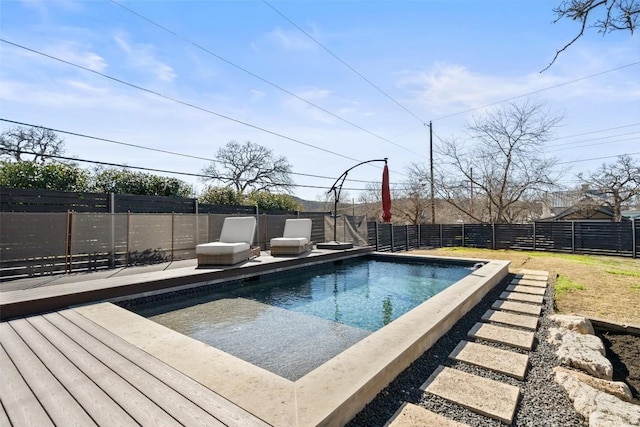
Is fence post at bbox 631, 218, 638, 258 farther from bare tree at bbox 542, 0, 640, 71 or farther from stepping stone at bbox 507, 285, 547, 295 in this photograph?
bare tree at bbox 542, 0, 640, 71

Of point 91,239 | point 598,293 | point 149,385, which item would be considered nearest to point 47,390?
point 149,385

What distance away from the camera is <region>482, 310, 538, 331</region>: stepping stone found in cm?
345

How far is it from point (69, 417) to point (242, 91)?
391 inches

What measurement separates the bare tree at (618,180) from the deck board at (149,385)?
24137mm

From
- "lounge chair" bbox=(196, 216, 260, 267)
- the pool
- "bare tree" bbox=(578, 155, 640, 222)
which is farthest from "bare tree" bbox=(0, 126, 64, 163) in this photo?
"bare tree" bbox=(578, 155, 640, 222)

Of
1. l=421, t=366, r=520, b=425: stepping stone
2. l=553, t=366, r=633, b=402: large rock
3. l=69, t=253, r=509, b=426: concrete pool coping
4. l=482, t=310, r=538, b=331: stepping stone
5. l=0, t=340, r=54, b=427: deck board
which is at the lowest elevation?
l=553, t=366, r=633, b=402: large rock

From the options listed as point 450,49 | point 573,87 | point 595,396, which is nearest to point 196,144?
point 450,49

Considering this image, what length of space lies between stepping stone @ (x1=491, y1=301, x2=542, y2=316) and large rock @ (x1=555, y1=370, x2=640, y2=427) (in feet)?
6.19

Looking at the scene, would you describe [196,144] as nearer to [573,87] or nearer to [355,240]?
[355,240]

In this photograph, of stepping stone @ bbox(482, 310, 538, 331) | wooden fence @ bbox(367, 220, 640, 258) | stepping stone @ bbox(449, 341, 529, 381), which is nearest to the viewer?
stepping stone @ bbox(449, 341, 529, 381)

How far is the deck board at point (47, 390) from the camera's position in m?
1.56

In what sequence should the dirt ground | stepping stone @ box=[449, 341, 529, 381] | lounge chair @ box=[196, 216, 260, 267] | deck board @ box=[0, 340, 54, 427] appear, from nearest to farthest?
1. deck board @ box=[0, 340, 54, 427]
2. stepping stone @ box=[449, 341, 529, 381]
3. the dirt ground
4. lounge chair @ box=[196, 216, 260, 267]

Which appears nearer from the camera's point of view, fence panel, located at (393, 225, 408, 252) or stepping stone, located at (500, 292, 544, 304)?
stepping stone, located at (500, 292, 544, 304)

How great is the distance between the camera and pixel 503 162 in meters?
15.9
